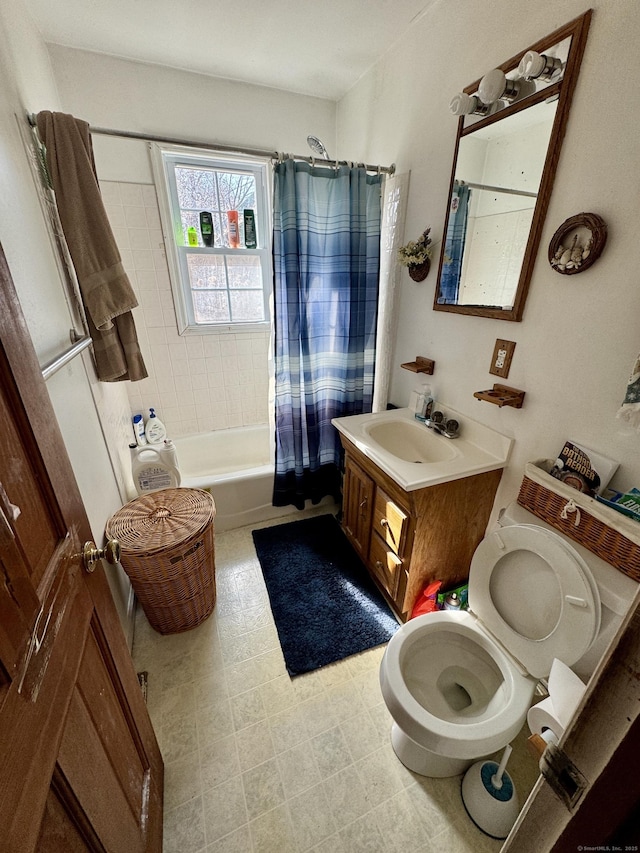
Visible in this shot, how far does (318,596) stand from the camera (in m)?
1.74

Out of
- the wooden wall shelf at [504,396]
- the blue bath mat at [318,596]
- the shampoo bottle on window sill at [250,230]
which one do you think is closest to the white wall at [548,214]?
the wooden wall shelf at [504,396]

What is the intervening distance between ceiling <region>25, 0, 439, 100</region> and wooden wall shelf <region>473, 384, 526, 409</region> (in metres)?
1.57

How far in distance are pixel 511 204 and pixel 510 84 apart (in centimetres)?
35

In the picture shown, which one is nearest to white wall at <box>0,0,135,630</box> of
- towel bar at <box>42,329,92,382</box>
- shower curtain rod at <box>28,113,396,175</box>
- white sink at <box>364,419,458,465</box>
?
towel bar at <box>42,329,92,382</box>

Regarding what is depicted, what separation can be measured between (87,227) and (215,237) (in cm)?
105

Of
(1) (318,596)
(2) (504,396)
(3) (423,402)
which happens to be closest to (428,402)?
(3) (423,402)

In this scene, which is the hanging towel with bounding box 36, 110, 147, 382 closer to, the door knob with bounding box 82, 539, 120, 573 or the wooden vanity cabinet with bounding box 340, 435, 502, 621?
the door knob with bounding box 82, 539, 120, 573

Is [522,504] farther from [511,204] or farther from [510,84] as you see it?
[510,84]

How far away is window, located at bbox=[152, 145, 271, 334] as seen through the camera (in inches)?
82.4

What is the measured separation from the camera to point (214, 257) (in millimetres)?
2340

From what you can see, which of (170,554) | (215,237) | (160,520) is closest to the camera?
(170,554)

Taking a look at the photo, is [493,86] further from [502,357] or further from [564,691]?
[564,691]

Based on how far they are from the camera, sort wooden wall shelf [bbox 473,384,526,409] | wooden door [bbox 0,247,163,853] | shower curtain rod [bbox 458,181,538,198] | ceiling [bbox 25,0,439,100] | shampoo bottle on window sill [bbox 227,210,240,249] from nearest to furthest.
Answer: wooden door [bbox 0,247,163,853], shower curtain rod [bbox 458,181,538,198], wooden wall shelf [bbox 473,384,526,409], ceiling [bbox 25,0,439,100], shampoo bottle on window sill [bbox 227,210,240,249]

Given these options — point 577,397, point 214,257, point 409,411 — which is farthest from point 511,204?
point 214,257
